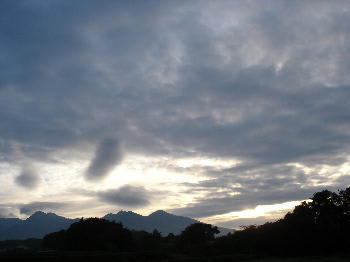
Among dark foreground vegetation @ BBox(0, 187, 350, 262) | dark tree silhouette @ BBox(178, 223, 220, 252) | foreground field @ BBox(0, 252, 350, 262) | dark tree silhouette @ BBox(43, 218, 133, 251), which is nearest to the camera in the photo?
foreground field @ BBox(0, 252, 350, 262)

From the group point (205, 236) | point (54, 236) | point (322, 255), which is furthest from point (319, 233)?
point (54, 236)

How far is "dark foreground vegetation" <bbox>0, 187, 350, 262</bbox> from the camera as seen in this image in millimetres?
64175

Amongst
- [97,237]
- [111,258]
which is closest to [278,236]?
[111,258]

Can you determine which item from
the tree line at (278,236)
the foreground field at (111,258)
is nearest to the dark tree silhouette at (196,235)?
the tree line at (278,236)

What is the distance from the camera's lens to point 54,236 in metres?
123

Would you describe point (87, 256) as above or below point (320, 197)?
below

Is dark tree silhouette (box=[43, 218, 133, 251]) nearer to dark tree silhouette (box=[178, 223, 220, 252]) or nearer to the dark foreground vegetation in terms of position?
the dark foreground vegetation

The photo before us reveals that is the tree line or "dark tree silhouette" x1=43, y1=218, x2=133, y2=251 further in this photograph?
"dark tree silhouette" x1=43, y1=218, x2=133, y2=251

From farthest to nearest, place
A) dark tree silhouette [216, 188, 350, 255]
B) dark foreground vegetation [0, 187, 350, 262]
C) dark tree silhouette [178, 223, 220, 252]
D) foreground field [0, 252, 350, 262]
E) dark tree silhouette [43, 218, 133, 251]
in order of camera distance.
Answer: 1. dark tree silhouette [178, 223, 220, 252]
2. dark tree silhouette [43, 218, 133, 251]
3. dark tree silhouette [216, 188, 350, 255]
4. dark foreground vegetation [0, 187, 350, 262]
5. foreground field [0, 252, 350, 262]

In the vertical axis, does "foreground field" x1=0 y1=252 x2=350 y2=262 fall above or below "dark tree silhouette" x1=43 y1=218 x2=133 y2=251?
below

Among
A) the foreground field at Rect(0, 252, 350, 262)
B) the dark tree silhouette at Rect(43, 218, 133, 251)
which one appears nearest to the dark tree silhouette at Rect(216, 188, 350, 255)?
the foreground field at Rect(0, 252, 350, 262)

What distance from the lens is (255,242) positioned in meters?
82.0

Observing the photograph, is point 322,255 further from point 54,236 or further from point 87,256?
point 54,236

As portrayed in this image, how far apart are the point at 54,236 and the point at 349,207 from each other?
102 m
